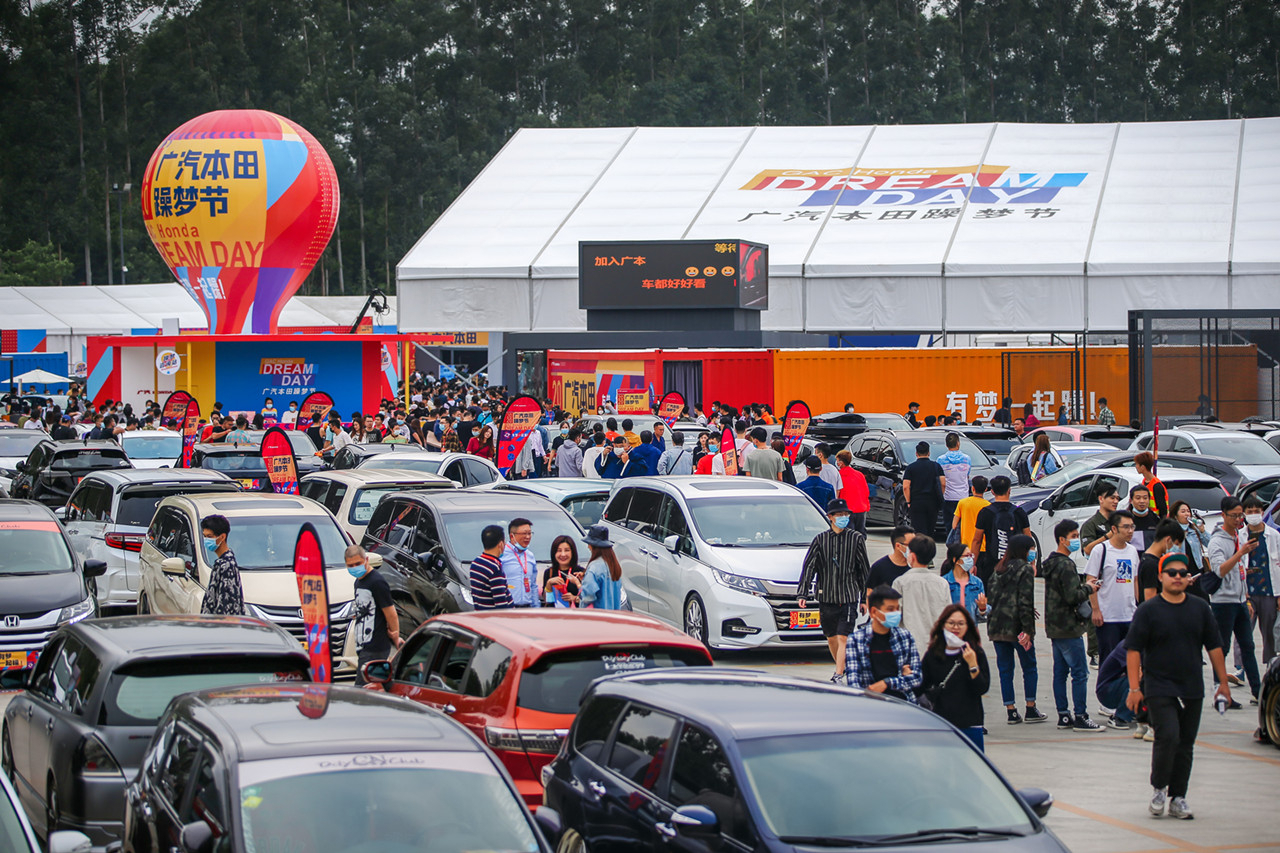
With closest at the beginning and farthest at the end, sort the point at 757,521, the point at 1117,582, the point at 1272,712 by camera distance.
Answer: the point at 1272,712, the point at 1117,582, the point at 757,521

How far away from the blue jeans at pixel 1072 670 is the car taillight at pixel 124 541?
9.81 metres

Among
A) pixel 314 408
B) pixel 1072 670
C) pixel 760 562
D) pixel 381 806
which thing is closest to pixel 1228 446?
pixel 760 562

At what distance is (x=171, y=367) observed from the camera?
37312 mm

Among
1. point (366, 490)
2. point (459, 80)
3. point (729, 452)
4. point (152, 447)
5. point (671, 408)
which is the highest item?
point (459, 80)

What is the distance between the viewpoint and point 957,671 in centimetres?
822

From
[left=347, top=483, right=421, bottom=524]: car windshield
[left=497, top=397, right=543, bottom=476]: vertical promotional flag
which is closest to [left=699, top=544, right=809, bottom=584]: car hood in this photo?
[left=347, top=483, right=421, bottom=524]: car windshield

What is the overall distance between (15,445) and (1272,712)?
24177mm

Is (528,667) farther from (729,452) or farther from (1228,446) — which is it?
(1228,446)

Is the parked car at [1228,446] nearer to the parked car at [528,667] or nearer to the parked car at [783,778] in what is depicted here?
the parked car at [528,667]

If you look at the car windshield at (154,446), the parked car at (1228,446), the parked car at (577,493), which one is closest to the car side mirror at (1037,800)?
the parked car at (577,493)

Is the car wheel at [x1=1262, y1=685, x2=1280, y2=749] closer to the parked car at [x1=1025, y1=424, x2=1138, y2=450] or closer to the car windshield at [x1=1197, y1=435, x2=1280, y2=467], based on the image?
the car windshield at [x1=1197, y1=435, x2=1280, y2=467]

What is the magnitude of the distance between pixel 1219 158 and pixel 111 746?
42250mm

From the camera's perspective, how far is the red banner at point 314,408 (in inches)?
1244

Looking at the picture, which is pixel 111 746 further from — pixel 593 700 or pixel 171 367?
pixel 171 367
